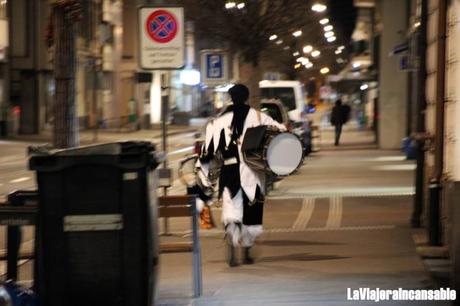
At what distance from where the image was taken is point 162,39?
11188 millimetres

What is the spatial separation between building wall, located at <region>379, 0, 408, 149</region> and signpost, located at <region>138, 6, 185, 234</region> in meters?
19.1

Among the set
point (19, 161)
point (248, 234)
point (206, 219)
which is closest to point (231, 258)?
point (248, 234)

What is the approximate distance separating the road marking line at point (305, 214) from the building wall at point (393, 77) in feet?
47.2

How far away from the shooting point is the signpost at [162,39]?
11.2 metres

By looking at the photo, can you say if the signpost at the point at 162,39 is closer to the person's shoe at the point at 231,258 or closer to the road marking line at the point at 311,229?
the road marking line at the point at 311,229

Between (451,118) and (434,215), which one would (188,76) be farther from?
(451,118)

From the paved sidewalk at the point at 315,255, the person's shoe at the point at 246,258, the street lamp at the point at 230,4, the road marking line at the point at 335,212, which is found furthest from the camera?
the street lamp at the point at 230,4

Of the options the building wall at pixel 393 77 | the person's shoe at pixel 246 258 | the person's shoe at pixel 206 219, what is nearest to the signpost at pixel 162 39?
the person's shoe at pixel 206 219

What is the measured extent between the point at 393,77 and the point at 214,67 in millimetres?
13647

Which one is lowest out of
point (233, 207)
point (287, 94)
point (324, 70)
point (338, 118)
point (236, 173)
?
point (233, 207)

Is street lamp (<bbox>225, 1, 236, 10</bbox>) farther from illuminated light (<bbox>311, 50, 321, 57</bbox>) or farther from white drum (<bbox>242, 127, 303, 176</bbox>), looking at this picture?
illuminated light (<bbox>311, 50, 321, 57</bbox>)

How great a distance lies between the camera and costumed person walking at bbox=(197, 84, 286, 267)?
29.7ft

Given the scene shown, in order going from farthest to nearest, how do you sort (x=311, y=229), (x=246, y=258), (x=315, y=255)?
(x=311, y=229) → (x=315, y=255) → (x=246, y=258)

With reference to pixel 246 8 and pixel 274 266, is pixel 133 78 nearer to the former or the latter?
pixel 246 8
